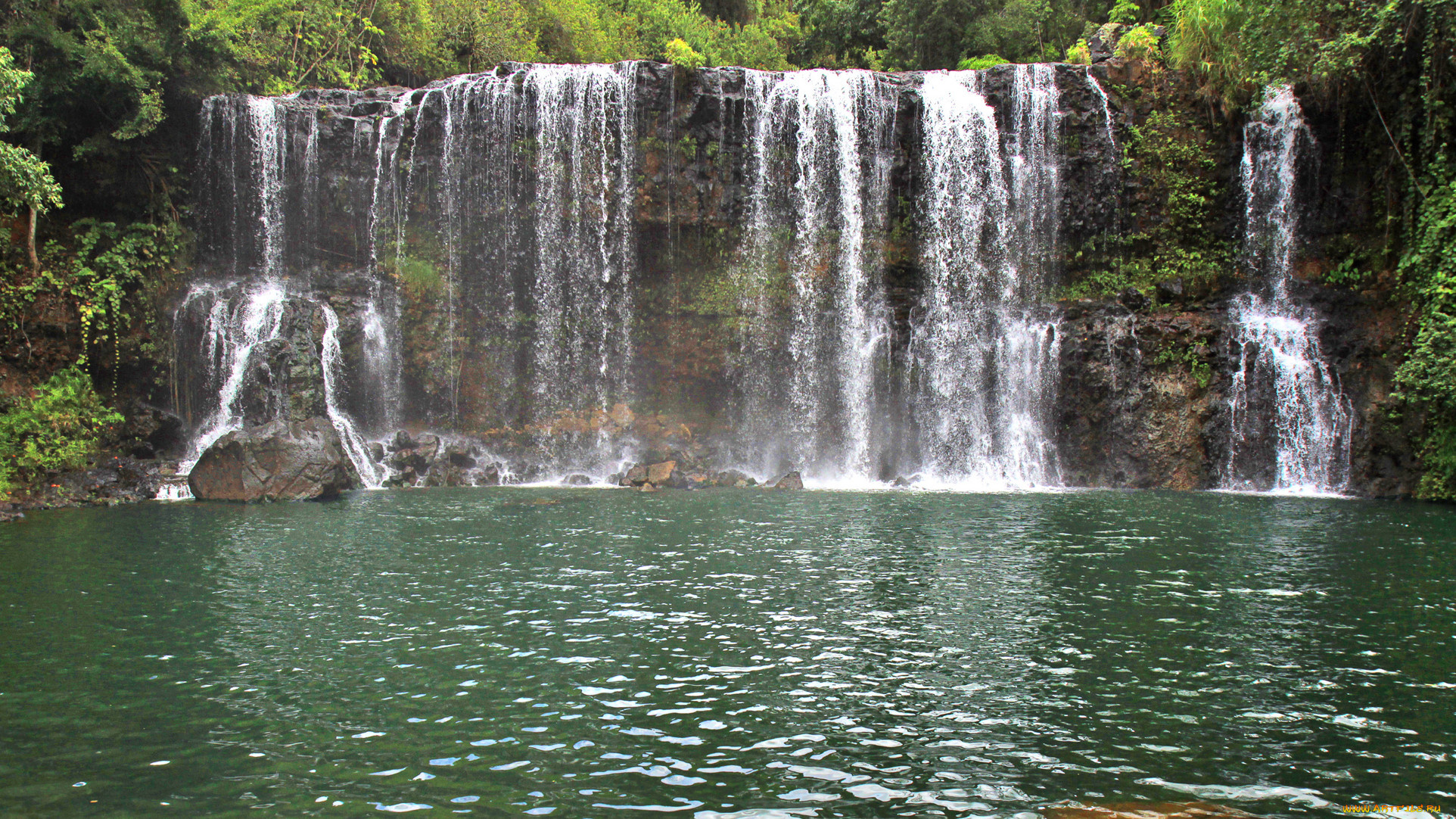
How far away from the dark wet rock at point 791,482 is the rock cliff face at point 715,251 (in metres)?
2.81

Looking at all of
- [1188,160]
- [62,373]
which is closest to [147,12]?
[62,373]

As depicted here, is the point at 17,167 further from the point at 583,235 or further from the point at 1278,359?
the point at 1278,359

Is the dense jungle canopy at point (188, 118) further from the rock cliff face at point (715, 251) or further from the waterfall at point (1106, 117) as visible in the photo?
the waterfall at point (1106, 117)

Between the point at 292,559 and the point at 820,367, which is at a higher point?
the point at 820,367

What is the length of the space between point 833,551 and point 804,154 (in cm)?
1647

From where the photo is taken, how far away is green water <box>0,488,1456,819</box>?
525 cm

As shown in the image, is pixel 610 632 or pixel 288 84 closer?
pixel 610 632

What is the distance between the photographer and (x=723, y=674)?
289 inches

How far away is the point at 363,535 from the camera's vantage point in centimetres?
1447

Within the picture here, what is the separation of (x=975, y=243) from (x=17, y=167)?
2242 centimetres

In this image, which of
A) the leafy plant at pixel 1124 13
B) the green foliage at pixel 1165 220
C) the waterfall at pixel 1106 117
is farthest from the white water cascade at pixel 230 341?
the leafy plant at pixel 1124 13

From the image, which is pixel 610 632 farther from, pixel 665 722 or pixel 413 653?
pixel 665 722

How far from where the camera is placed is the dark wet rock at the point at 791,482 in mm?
22578

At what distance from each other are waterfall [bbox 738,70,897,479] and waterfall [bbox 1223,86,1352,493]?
9.25 metres
